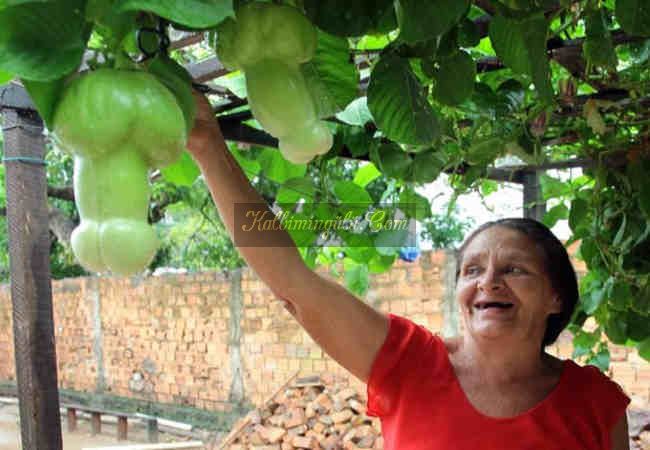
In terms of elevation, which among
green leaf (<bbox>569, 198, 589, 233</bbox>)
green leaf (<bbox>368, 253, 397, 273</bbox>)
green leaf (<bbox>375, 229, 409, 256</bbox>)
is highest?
green leaf (<bbox>569, 198, 589, 233</bbox>)

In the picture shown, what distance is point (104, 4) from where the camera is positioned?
1.09ft

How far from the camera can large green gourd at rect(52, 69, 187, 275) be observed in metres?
0.33

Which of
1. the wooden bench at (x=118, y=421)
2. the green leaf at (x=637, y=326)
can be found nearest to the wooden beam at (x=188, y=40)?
the green leaf at (x=637, y=326)

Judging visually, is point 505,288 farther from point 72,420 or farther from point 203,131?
point 72,420

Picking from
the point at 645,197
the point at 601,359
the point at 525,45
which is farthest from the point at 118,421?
the point at 525,45

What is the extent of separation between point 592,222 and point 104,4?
1.36 metres

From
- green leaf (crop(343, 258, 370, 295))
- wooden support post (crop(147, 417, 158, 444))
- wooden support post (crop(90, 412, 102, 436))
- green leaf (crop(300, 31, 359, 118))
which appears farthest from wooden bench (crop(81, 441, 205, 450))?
green leaf (crop(300, 31, 359, 118))

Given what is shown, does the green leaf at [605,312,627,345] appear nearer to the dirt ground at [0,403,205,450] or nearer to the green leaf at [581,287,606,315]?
the green leaf at [581,287,606,315]

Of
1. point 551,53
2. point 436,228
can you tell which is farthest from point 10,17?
point 436,228

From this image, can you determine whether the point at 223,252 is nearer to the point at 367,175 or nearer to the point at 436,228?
the point at 436,228

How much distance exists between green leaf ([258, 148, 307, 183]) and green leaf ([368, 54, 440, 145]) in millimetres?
685

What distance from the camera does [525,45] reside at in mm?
645

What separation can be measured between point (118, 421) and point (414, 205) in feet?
16.7

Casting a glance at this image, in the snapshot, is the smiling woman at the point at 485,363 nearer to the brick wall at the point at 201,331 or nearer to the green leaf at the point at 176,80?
the green leaf at the point at 176,80
